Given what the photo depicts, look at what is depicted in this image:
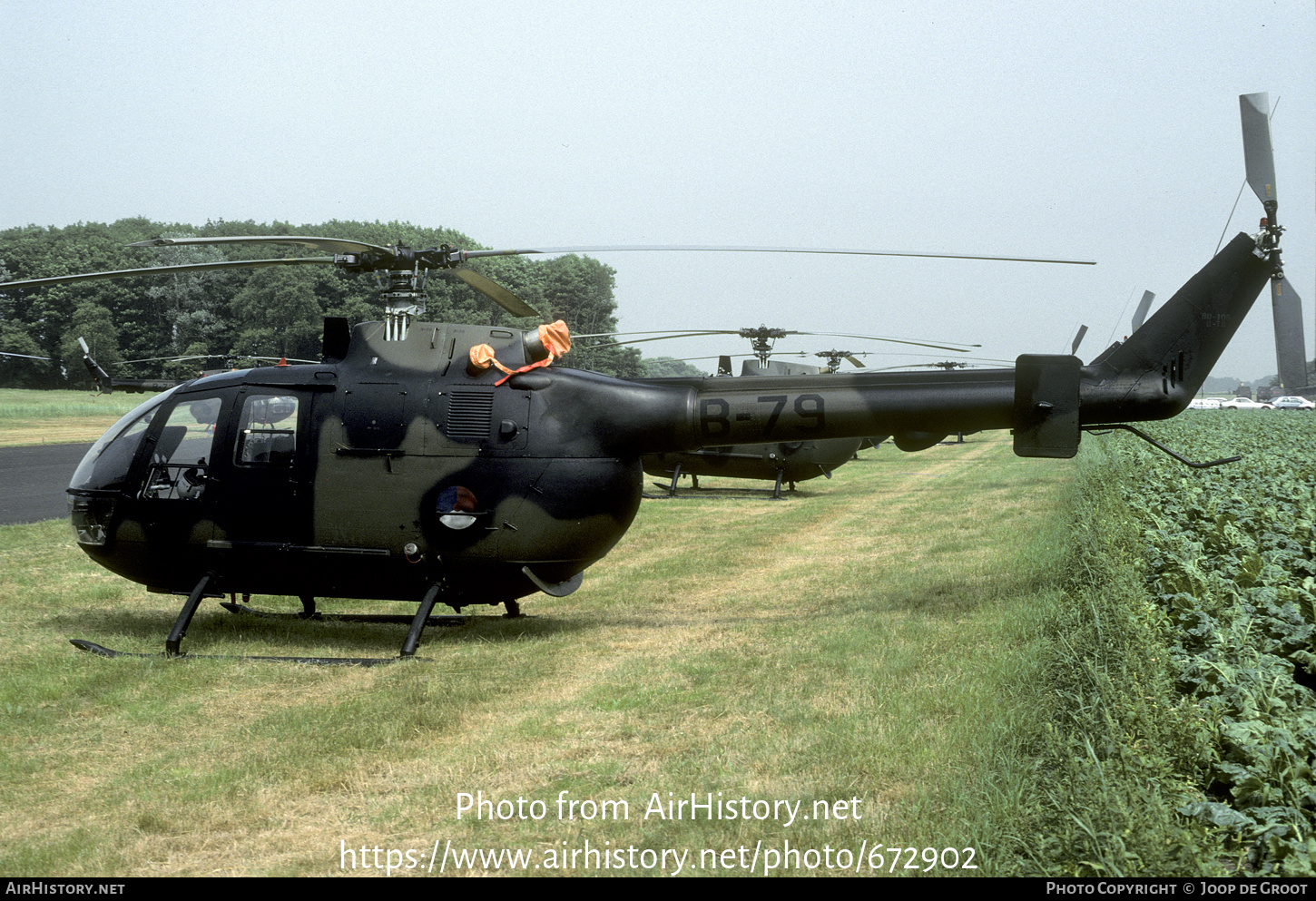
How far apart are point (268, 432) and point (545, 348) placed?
91.9 inches

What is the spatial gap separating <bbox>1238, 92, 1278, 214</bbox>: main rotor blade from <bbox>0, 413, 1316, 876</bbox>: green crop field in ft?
9.99

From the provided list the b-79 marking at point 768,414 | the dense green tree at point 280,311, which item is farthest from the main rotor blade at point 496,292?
the dense green tree at point 280,311

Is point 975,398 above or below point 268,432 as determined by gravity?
above

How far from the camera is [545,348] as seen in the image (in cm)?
778

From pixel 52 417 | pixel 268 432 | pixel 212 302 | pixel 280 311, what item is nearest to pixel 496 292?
pixel 268 432

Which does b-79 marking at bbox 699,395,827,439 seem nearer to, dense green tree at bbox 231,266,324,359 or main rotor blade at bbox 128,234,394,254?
main rotor blade at bbox 128,234,394,254

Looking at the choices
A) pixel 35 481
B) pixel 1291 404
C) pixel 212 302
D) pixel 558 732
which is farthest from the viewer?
pixel 1291 404

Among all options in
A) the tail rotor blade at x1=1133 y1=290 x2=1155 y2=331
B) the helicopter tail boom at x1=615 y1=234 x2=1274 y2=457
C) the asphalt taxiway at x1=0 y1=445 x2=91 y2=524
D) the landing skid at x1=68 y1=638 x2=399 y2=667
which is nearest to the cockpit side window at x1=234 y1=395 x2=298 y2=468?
the landing skid at x1=68 y1=638 x2=399 y2=667

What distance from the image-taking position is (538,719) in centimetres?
584

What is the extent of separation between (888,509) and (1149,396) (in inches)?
373

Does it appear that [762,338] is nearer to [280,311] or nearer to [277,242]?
[277,242]

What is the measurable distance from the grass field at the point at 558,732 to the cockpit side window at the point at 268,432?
1.52 meters

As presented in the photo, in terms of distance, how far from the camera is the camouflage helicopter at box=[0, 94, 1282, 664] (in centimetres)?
759
